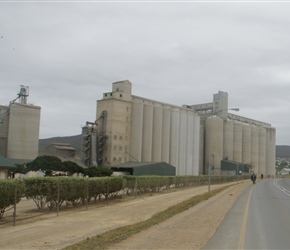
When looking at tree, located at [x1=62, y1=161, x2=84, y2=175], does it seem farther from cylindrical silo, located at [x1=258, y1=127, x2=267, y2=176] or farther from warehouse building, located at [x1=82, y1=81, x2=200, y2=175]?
cylindrical silo, located at [x1=258, y1=127, x2=267, y2=176]

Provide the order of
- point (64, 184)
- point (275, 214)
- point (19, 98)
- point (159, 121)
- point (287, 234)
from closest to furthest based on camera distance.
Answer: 1. point (287, 234)
2. point (275, 214)
3. point (64, 184)
4. point (19, 98)
5. point (159, 121)

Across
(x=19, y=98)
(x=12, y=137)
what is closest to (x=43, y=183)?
(x=12, y=137)

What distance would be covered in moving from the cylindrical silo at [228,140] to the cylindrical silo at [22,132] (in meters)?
65.1

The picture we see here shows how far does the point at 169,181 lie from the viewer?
1857 inches

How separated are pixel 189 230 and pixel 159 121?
80.1m

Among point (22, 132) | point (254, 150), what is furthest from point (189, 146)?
point (22, 132)

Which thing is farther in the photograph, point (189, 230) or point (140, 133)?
point (140, 133)

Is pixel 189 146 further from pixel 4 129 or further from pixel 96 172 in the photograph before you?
pixel 4 129

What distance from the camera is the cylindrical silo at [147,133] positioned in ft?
293

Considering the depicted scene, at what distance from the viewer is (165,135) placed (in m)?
94.8

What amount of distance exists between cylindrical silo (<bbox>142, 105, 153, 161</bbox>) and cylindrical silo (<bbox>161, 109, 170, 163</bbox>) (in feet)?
16.6

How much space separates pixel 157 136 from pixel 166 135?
344cm

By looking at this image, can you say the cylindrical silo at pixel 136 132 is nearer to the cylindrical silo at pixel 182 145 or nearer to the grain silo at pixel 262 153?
the cylindrical silo at pixel 182 145

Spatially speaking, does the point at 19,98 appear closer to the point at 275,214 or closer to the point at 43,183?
the point at 43,183
